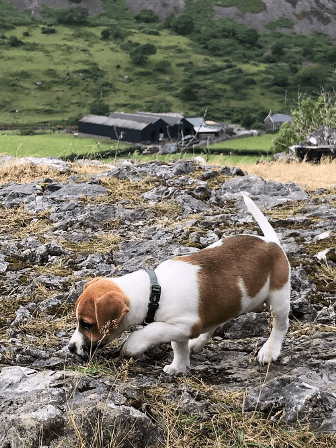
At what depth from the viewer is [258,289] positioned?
4.30 m

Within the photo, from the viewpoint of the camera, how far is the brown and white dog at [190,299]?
3881 mm

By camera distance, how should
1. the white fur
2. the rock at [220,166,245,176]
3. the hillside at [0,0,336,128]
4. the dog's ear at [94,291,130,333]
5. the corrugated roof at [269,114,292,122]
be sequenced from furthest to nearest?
the hillside at [0,0,336,128]
the corrugated roof at [269,114,292,122]
the rock at [220,166,245,176]
the white fur
the dog's ear at [94,291,130,333]

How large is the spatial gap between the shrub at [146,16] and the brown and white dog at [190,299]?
17365cm

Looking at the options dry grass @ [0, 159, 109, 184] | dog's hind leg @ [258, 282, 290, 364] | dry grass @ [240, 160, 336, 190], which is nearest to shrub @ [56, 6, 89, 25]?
dry grass @ [240, 160, 336, 190]

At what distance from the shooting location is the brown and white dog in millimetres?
3881

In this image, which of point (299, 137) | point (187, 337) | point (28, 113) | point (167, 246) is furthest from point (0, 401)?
point (28, 113)

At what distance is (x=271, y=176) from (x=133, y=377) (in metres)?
11.6

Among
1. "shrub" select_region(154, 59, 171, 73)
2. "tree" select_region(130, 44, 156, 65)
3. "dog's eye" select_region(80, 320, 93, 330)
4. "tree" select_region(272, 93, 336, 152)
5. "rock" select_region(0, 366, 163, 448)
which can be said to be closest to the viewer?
"rock" select_region(0, 366, 163, 448)

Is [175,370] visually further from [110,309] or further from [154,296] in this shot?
[110,309]

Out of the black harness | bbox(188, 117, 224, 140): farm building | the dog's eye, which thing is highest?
the black harness

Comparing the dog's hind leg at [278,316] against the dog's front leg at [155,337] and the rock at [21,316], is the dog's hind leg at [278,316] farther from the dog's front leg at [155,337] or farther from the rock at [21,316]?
the rock at [21,316]

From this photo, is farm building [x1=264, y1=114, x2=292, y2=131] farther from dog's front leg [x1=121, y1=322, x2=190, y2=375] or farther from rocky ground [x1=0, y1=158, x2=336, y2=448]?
dog's front leg [x1=121, y1=322, x2=190, y2=375]

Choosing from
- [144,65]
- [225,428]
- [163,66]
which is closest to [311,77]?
[163,66]

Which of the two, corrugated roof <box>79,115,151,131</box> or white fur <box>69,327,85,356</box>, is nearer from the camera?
white fur <box>69,327,85,356</box>
